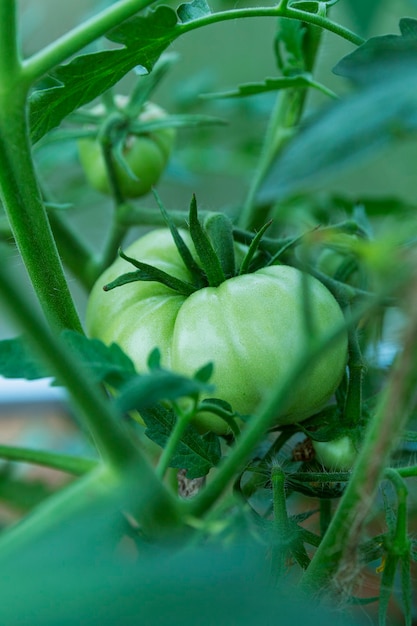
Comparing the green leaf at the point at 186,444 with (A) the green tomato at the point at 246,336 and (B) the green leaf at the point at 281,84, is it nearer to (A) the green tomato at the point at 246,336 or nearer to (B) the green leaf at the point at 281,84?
(A) the green tomato at the point at 246,336

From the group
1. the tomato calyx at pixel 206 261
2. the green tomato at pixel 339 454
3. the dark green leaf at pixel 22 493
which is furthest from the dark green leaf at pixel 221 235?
the dark green leaf at pixel 22 493

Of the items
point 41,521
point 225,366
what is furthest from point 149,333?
point 41,521

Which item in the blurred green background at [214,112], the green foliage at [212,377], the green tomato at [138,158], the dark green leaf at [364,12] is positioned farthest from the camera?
the blurred green background at [214,112]

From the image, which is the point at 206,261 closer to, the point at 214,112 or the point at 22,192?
the point at 22,192

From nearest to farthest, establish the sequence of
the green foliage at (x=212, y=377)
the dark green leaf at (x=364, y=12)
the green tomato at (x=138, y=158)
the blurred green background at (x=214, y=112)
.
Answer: the green foliage at (x=212, y=377)
the dark green leaf at (x=364, y=12)
the green tomato at (x=138, y=158)
the blurred green background at (x=214, y=112)

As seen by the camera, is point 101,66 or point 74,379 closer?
point 74,379

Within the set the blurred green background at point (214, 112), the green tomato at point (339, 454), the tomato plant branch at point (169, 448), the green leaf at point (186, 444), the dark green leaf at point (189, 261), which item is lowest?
the blurred green background at point (214, 112)

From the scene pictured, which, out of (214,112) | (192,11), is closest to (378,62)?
(192,11)
